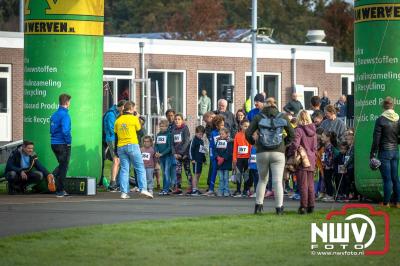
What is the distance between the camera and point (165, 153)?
26250 millimetres

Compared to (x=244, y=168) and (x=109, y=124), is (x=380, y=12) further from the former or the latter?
(x=109, y=124)

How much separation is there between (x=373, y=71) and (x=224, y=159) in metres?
3.85

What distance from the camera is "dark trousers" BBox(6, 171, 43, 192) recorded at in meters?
25.6

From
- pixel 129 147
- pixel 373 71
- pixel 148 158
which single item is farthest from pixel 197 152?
pixel 373 71

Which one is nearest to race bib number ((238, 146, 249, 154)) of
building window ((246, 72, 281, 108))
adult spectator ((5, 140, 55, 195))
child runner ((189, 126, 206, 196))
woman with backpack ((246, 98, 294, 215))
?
child runner ((189, 126, 206, 196))

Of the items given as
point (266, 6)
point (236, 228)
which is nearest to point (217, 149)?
point (236, 228)

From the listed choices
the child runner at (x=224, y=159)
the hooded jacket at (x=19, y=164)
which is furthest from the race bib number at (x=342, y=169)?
the hooded jacket at (x=19, y=164)

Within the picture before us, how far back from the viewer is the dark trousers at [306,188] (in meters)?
20.4

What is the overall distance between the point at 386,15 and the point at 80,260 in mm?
10503

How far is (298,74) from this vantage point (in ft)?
176

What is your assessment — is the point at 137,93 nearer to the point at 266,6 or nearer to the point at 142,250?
the point at 142,250

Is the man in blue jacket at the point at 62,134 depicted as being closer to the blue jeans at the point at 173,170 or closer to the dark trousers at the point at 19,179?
the dark trousers at the point at 19,179

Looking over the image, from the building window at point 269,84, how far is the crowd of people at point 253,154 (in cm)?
2300

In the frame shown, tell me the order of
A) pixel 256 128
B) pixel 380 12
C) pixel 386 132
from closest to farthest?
pixel 256 128 → pixel 386 132 → pixel 380 12
